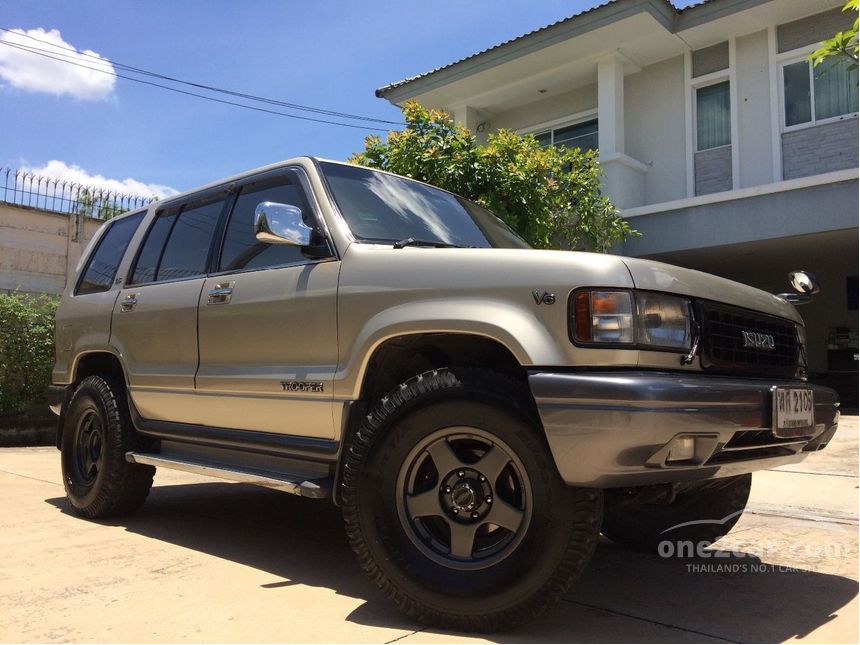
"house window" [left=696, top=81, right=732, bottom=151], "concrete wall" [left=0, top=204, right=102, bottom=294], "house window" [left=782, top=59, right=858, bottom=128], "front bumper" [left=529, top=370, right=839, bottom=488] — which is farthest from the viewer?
"concrete wall" [left=0, top=204, right=102, bottom=294]

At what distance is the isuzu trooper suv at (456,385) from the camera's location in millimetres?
2504

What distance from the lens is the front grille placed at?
2.76m

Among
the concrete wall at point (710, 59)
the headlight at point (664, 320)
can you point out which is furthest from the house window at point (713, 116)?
the headlight at point (664, 320)

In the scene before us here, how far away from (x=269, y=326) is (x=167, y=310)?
0.99m

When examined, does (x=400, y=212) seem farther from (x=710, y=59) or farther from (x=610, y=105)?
(x=710, y=59)

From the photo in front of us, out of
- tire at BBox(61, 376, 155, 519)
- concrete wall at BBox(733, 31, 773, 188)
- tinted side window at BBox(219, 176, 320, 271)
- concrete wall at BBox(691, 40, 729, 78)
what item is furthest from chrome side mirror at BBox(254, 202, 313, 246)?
concrete wall at BBox(691, 40, 729, 78)

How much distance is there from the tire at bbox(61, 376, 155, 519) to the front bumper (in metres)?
2.98

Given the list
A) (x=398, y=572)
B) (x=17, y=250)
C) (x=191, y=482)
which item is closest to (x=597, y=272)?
(x=398, y=572)

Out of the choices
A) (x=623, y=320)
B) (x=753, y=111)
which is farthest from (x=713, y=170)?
(x=623, y=320)

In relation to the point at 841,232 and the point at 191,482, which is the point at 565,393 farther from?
the point at 841,232

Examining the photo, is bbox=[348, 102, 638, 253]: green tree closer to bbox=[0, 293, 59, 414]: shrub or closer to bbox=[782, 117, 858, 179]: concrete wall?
bbox=[782, 117, 858, 179]: concrete wall

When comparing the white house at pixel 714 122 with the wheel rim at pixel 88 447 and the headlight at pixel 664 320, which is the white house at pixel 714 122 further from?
the wheel rim at pixel 88 447

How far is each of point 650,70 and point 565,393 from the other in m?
13.1

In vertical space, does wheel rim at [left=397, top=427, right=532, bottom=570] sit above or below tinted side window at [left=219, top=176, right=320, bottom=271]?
below
